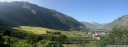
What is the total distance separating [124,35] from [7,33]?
10205cm

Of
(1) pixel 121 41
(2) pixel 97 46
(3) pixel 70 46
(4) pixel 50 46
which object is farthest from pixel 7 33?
(4) pixel 50 46

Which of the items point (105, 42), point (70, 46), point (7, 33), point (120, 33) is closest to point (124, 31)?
point (120, 33)

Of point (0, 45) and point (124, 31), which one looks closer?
point (0, 45)

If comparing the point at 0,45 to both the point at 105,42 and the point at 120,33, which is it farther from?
the point at 120,33

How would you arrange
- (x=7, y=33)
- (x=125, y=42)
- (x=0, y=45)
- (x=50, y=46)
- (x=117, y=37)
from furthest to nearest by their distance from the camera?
(x=7, y=33) < (x=117, y=37) < (x=125, y=42) < (x=0, y=45) < (x=50, y=46)

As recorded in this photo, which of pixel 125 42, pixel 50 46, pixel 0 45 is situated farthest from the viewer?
pixel 125 42

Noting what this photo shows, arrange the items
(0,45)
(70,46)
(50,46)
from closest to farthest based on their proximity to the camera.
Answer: (50,46)
(0,45)
(70,46)

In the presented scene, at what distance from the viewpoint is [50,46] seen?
267 feet

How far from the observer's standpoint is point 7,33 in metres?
199

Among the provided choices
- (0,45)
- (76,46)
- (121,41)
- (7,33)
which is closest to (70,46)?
(76,46)

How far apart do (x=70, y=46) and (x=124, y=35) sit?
5901cm

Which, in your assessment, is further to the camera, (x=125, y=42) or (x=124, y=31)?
(x=124, y=31)

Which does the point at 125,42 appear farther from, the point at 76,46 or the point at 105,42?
the point at 76,46

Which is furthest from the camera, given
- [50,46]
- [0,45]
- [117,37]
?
Answer: [117,37]
